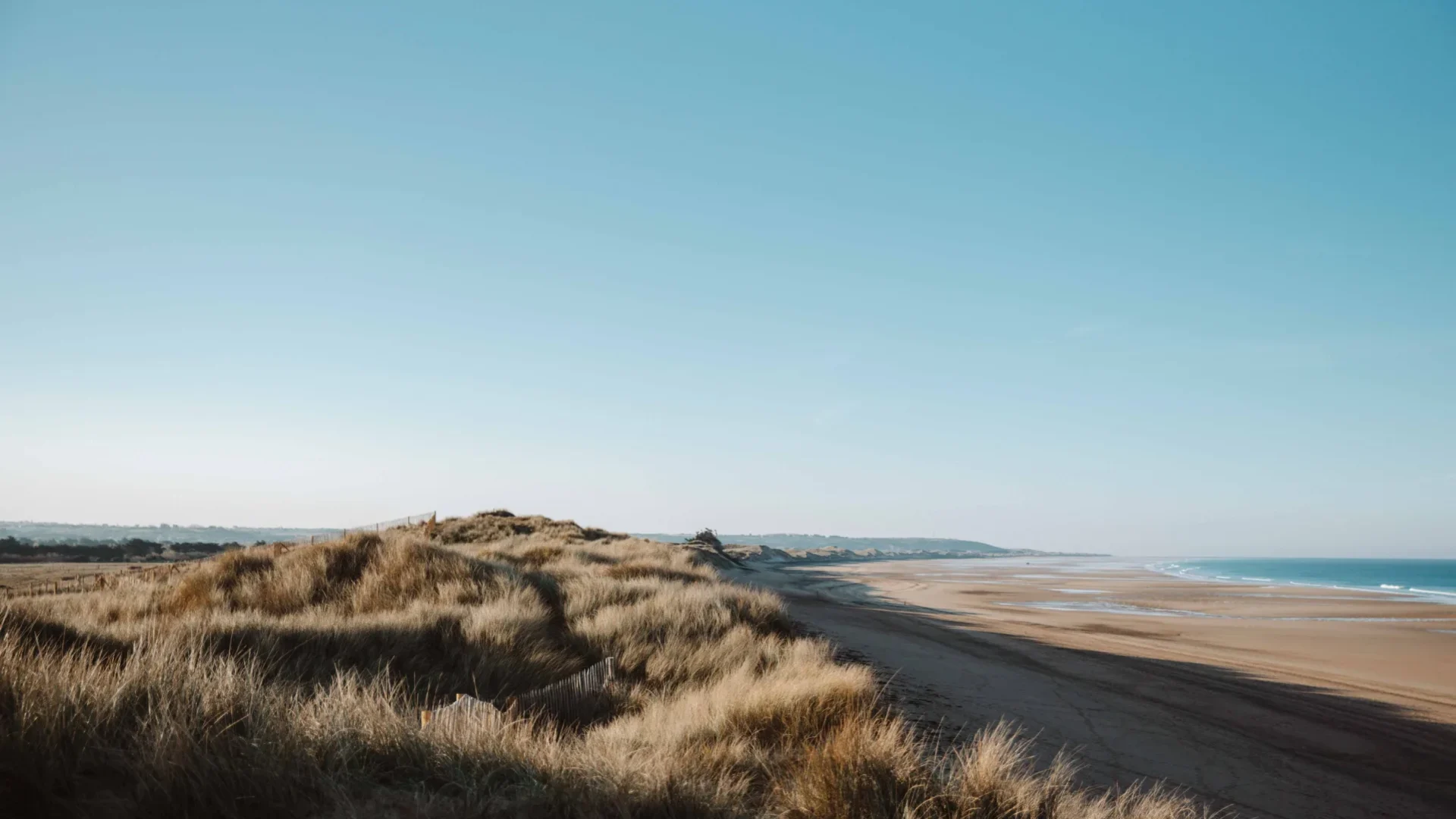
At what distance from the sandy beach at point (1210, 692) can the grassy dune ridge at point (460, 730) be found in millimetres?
1613

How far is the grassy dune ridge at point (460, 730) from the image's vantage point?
3057 mm

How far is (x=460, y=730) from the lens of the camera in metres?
4.05

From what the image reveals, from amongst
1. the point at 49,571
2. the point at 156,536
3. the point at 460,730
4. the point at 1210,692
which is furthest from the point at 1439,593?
the point at 156,536

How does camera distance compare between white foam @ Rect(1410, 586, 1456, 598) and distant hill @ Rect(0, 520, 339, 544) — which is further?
distant hill @ Rect(0, 520, 339, 544)

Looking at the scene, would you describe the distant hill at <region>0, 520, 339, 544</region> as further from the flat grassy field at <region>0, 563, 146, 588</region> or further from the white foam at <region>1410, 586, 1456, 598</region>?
the white foam at <region>1410, 586, 1456, 598</region>

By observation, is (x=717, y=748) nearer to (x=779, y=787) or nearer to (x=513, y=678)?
(x=779, y=787)

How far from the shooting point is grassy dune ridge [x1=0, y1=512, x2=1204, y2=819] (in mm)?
3057

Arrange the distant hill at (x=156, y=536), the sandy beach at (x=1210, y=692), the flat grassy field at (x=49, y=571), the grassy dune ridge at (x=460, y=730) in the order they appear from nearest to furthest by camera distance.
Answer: the grassy dune ridge at (x=460, y=730) → the sandy beach at (x=1210, y=692) → the flat grassy field at (x=49, y=571) → the distant hill at (x=156, y=536)

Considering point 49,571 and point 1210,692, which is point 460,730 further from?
point 49,571

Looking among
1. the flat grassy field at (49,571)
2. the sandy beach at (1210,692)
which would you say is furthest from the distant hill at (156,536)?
the sandy beach at (1210,692)

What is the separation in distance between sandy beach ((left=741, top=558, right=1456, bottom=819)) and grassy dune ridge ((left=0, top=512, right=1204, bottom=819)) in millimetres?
1613

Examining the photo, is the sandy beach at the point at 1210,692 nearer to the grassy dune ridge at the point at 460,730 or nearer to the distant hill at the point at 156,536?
the grassy dune ridge at the point at 460,730

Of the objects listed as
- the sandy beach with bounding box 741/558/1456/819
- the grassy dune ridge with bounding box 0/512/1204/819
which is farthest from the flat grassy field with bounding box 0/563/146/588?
the sandy beach with bounding box 741/558/1456/819

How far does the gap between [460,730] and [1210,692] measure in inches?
446
